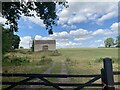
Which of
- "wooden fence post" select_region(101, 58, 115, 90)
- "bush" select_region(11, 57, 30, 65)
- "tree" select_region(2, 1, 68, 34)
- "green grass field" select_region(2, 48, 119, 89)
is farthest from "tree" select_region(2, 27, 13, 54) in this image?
"wooden fence post" select_region(101, 58, 115, 90)

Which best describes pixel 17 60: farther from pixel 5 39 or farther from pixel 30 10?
pixel 30 10

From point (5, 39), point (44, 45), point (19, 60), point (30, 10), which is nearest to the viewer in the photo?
point (30, 10)

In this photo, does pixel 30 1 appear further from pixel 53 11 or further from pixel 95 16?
pixel 95 16

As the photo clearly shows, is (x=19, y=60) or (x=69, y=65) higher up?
(x=19, y=60)

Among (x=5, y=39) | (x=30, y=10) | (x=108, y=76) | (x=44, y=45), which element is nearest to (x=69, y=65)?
(x=5, y=39)

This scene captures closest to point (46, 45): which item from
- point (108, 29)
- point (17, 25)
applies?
point (108, 29)

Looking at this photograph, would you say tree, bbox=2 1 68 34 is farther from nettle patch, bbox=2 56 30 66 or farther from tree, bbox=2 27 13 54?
nettle patch, bbox=2 56 30 66

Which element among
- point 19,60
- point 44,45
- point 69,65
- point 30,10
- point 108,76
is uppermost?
point 30,10

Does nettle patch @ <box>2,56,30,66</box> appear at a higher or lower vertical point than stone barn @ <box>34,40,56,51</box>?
lower

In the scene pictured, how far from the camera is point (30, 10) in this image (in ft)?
42.3

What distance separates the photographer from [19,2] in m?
12.5

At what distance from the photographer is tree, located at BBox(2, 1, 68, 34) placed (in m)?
12.4

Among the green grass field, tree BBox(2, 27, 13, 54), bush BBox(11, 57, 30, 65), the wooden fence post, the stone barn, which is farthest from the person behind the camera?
the stone barn

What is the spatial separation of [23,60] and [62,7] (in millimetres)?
20368
